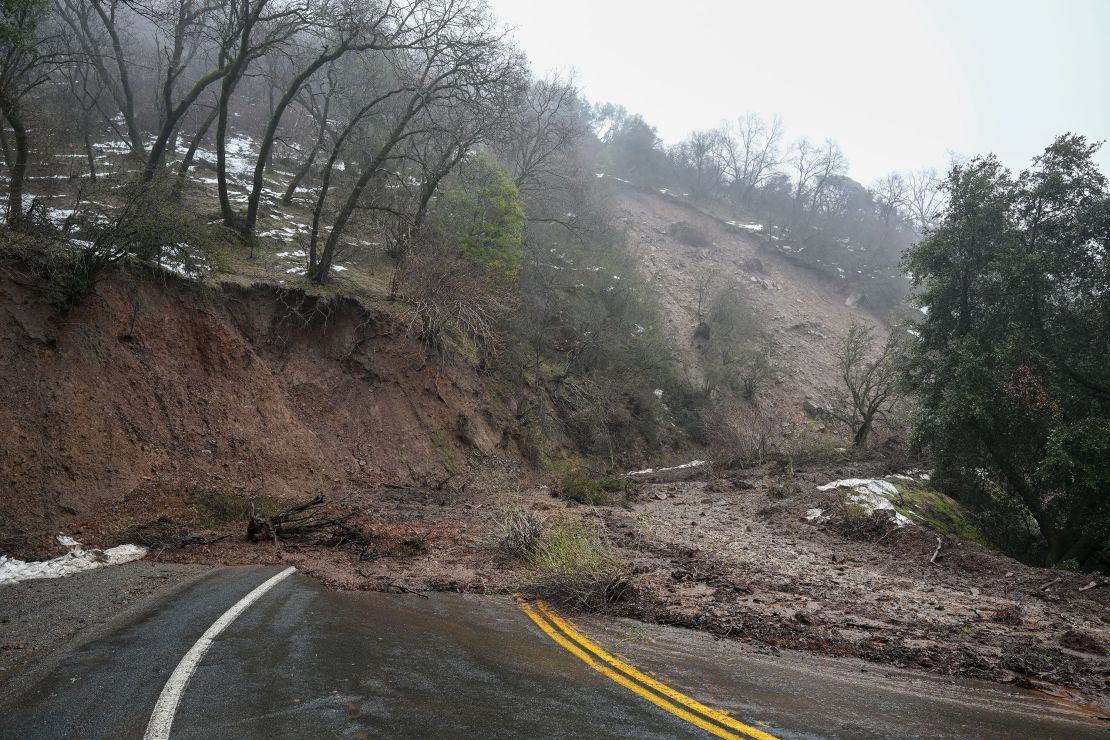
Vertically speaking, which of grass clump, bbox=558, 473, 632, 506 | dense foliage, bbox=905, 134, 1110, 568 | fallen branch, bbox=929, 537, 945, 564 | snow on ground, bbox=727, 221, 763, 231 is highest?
snow on ground, bbox=727, 221, 763, 231

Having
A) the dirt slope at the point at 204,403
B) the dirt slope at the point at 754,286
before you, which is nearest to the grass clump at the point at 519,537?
the dirt slope at the point at 204,403

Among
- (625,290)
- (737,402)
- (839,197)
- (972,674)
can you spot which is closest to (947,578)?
(972,674)

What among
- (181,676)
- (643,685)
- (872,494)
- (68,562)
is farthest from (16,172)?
(872,494)

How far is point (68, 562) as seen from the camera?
7.46m

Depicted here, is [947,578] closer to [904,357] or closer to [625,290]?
[904,357]

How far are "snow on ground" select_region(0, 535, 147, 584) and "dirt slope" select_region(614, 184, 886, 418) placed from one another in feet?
115

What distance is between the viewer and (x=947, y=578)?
9.83 meters

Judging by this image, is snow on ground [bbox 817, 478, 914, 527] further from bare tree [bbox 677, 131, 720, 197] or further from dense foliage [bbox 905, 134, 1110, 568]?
bare tree [bbox 677, 131, 720, 197]

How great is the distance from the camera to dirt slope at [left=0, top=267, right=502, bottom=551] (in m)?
10.2

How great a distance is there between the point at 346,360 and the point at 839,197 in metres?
73.9

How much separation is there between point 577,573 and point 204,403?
1000 centimetres

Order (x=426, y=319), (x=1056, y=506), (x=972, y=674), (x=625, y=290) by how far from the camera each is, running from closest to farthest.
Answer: (x=972, y=674), (x=1056, y=506), (x=426, y=319), (x=625, y=290)

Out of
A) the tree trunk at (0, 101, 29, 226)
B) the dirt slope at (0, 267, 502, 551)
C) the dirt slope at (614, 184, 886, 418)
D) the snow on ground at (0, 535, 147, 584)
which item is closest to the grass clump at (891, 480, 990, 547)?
the dirt slope at (0, 267, 502, 551)

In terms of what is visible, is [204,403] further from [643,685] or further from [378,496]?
[643,685]
